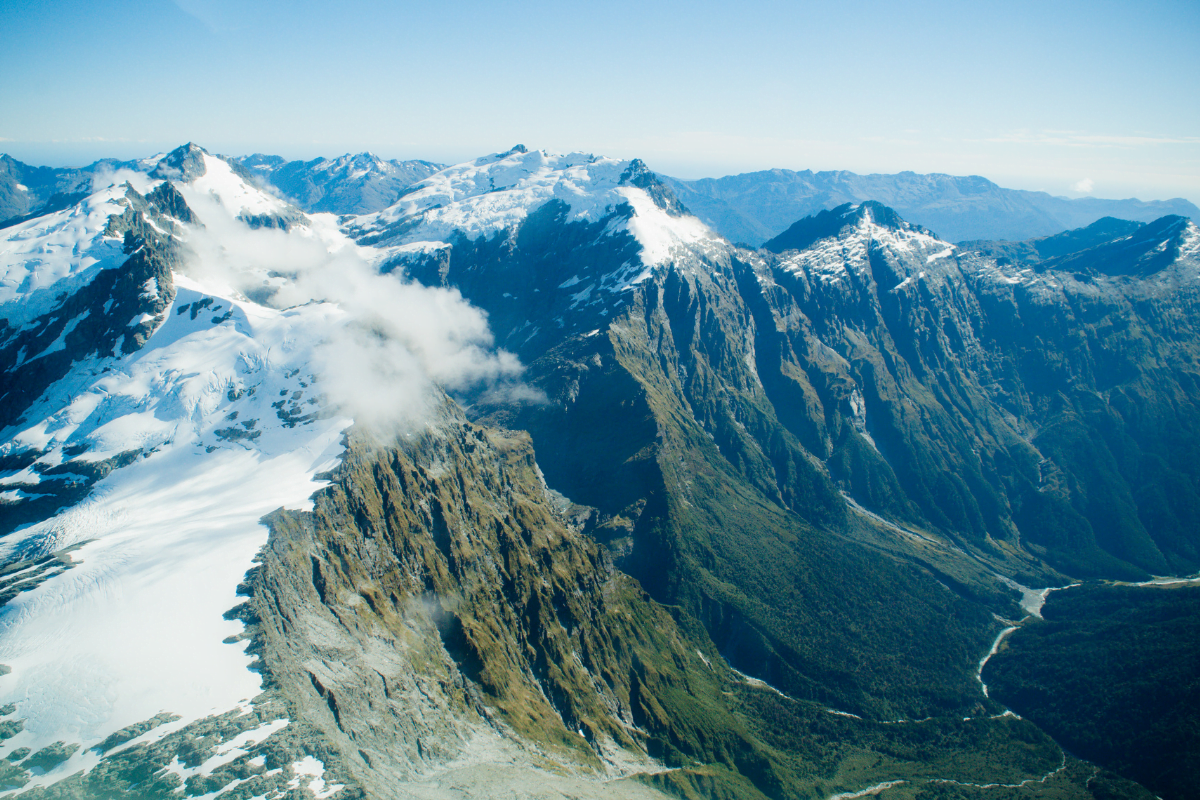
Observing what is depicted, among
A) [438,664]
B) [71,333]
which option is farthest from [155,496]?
[71,333]

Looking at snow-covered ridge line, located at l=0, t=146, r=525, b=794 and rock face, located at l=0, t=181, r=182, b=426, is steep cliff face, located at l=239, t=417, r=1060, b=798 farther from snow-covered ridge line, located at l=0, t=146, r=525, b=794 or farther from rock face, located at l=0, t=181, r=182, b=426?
rock face, located at l=0, t=181, r=182, b=426

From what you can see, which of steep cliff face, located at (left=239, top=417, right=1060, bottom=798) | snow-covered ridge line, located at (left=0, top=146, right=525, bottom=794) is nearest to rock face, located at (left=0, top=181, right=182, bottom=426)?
snow-covered ridge line, located at (left=0, top=146, right=525, bottom=794)

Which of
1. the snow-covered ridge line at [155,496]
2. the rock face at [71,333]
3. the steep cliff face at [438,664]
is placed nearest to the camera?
the snow-covered ridge line at [155,496]

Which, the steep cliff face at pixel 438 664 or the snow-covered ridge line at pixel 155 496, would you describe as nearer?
the snow-covered ridge line at pixel 155 496

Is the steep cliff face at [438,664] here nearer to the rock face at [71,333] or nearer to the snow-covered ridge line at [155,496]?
the snow-covered ridge line at [155,496]

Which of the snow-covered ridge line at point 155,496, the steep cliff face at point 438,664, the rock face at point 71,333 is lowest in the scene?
the steep cliff face at point 438,664

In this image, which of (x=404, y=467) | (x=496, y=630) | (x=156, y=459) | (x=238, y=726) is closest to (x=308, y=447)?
(x=404, y=467)

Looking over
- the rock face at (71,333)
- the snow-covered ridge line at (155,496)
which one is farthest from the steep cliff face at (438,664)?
the rock face at (71,333)

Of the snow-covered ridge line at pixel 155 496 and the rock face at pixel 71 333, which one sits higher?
the rock face at pixel 71 333

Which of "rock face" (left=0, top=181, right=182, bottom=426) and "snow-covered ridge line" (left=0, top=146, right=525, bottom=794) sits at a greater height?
"rock face" (left=0, top=181, right=182, bottom=426)

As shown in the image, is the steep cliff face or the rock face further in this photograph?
the rock face

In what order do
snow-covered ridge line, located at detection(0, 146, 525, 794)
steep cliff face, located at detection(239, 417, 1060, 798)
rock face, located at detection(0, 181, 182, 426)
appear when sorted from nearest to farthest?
snow-covered ridge line, located at detection(0, 146, 525, 794) → steep cliff face, located at detection(239, 417, 1060, 798) → rock face, located at detection(0, 181, 182, 426)
